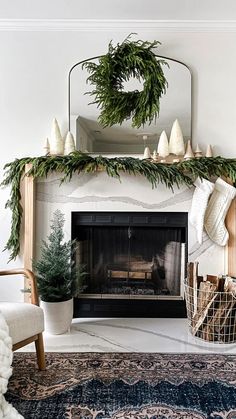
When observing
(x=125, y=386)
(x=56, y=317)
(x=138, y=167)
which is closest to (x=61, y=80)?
(x=138, y=167)

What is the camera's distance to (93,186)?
3.11 m

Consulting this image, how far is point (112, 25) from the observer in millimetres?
3066

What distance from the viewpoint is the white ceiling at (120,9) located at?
2.78 meters

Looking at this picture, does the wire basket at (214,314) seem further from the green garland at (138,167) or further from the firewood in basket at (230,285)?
the green garland at (138,167)

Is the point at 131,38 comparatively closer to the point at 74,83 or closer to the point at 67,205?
the point at 74,83

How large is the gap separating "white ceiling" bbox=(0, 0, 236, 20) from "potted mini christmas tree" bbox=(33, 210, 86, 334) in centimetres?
188

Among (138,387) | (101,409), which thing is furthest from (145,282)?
(101,409)

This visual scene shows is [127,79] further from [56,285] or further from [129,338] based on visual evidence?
[129,338]

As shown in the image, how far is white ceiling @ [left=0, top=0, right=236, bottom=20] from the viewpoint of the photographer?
2779mm

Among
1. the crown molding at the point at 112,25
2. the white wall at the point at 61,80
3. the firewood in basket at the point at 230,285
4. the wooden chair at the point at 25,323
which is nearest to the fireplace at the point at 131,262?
the firewood in basket at the point at 230,285

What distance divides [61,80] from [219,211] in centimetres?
184

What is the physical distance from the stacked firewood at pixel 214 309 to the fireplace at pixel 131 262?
19.7 inches

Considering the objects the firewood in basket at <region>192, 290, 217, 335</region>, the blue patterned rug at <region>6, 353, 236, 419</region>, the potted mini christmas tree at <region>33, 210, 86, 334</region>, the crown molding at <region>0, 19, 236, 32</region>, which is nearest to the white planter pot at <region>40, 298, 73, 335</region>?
the potted mini christmas tree at <region>33, 210, 86, 334</region>

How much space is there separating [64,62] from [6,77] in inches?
21.4
